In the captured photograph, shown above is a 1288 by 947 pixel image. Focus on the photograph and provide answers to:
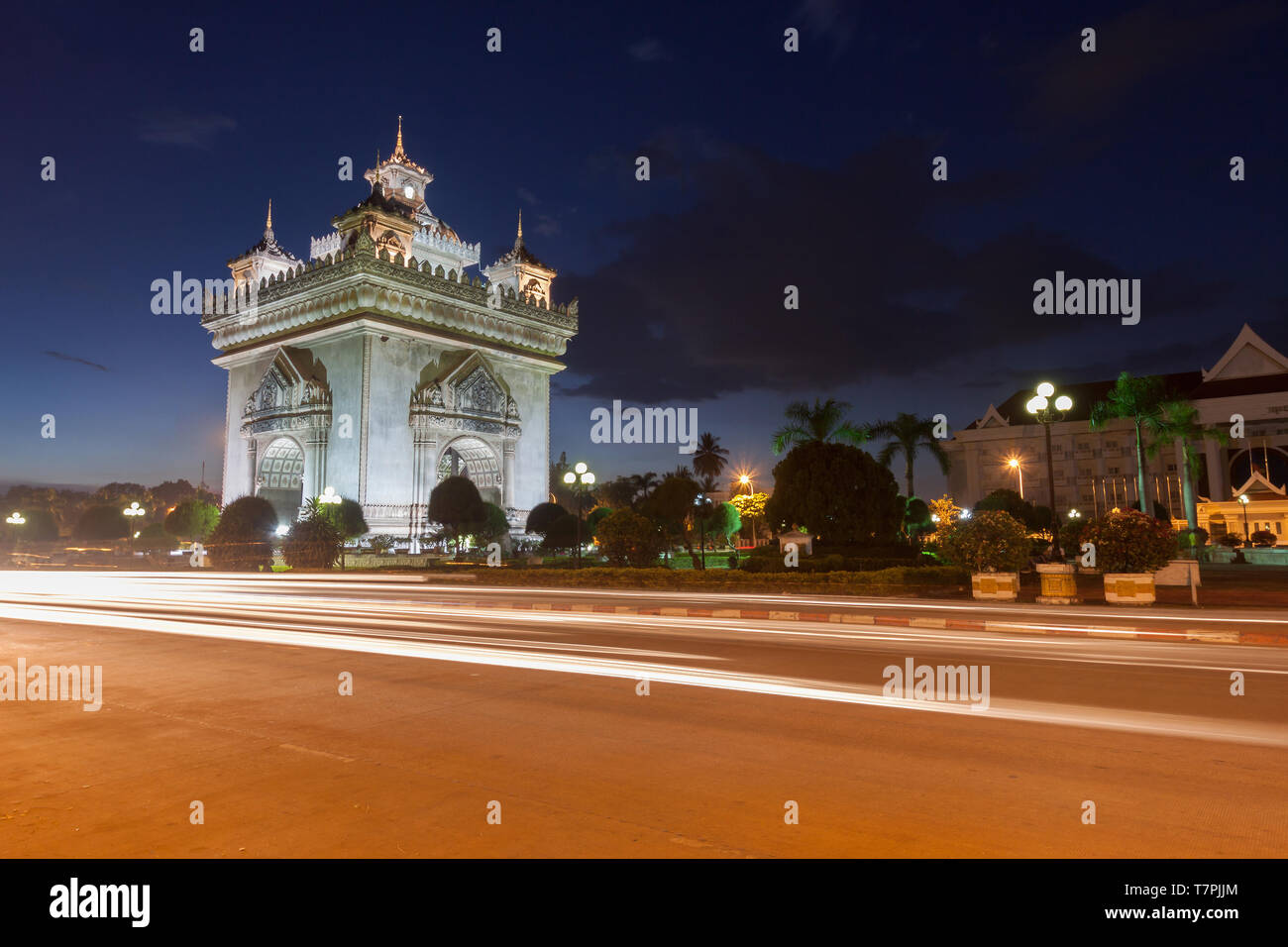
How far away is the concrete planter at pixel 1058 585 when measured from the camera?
1861 centimetres

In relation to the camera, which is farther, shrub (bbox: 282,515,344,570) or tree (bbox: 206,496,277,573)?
tree (bbox: 206,496,277,573)

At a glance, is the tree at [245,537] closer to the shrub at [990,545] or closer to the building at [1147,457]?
the shrub at [990,545]

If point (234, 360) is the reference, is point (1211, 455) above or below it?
below

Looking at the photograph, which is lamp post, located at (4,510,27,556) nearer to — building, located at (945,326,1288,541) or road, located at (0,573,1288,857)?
road, located at (0,573,1288,857)

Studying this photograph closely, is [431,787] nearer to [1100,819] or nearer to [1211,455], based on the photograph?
[1100,819]

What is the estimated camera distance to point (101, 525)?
214 ft

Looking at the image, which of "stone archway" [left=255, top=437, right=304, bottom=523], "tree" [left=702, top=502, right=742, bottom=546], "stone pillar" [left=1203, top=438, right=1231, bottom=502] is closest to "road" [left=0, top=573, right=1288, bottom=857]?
"tree" [left=702, top=502, right=742, bottom=546]

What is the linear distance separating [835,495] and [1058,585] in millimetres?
11500

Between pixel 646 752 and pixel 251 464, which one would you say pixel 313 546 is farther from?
pixel 646 752

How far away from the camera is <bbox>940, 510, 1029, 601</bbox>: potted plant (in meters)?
19.9

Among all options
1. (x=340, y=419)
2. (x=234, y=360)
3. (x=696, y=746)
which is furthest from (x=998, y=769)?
(x=234, y=360)

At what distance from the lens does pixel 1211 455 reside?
73250 mm

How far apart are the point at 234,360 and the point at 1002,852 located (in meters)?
62.5

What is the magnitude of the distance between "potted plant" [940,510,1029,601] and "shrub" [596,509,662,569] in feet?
42.0
